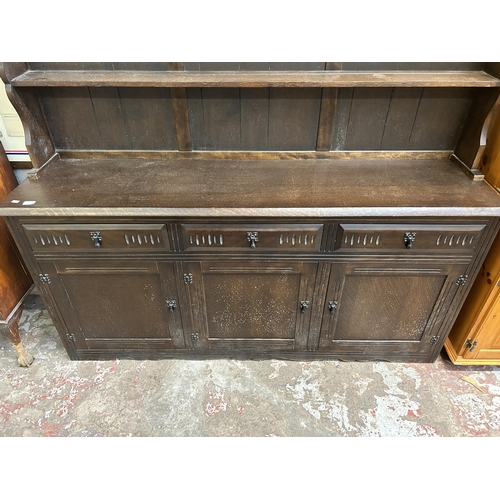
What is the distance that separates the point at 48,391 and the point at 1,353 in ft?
1.54

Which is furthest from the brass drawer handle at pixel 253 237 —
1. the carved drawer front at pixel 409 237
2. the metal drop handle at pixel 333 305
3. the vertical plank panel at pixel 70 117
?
the vertical plank panel at pixel 70 117

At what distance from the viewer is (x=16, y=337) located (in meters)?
1.99

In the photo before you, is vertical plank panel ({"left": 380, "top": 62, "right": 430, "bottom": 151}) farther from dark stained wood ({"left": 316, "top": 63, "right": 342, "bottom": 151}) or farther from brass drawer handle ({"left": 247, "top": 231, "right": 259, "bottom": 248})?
brass drawer handle ({"left": 247, "top": 231, "right": 259, "bottom": 248})

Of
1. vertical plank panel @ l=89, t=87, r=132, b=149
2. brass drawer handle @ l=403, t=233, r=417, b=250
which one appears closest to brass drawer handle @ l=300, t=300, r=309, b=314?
brass drawer handle @ l=403, t=233, r=417, b=250

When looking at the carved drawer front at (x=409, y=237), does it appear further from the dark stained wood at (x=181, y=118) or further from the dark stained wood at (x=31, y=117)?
the dark stained wood at (x=31, y=117)

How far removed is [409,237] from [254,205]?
2.24 ft

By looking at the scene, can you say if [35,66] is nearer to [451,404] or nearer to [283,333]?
[283,333]

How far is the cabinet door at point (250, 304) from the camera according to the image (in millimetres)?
1737

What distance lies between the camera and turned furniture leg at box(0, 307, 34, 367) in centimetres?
195

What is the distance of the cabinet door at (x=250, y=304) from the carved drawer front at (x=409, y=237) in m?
0.22

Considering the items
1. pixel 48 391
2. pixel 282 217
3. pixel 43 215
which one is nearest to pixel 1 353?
pixel 48 391

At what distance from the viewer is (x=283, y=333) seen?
198 centimetres

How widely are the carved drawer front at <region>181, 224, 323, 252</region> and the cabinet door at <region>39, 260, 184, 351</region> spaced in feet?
0.71

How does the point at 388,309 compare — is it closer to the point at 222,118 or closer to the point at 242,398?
the point at 242,398
